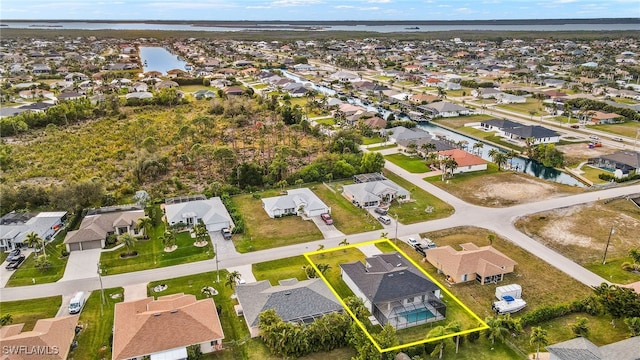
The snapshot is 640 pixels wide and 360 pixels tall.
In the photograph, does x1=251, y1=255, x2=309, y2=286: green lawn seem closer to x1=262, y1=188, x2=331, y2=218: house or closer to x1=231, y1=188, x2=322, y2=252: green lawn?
x1=231, y1=188, x2=322, y2=252: green lawn

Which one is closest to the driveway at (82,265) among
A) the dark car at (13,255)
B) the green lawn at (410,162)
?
the dark car at (13,255)

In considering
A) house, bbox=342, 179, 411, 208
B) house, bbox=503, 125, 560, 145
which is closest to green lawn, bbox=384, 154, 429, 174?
house, bbox=342, 179, 411, 208

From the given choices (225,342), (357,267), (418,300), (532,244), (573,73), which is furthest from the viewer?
(573,73)

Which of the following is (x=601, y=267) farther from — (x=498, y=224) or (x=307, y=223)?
(x=307, y=223)

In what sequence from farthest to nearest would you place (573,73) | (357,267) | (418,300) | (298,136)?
1. (573,73)
2. (298,136)
3. (357,267)
4. (418,300)

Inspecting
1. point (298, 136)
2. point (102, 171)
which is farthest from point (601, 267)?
point (102, 171)

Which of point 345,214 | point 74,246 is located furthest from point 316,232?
point 74,246
